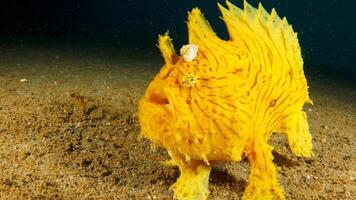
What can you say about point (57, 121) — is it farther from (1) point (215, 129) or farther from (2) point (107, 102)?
(1) point (215, 129)

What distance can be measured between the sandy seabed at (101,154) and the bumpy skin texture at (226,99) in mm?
460

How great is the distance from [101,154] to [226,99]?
1.73 meters

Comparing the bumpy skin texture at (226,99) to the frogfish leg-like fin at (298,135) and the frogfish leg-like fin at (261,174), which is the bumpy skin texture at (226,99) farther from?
the frogfish leg-like fin at (298,135)

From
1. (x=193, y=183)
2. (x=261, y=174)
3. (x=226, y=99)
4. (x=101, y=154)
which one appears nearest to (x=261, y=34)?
(x=226, y=99)

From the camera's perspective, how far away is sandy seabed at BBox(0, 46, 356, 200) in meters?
3.28

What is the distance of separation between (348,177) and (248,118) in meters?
1.94

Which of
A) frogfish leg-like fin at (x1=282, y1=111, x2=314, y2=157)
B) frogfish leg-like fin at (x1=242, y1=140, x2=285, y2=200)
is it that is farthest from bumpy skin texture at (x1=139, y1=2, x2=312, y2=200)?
frogfish leg-like fin at (x1=282, y1=111, x2=314, y2=157)

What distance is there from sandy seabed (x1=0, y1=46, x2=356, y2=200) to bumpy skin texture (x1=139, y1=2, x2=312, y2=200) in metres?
0.46

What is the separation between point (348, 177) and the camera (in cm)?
400

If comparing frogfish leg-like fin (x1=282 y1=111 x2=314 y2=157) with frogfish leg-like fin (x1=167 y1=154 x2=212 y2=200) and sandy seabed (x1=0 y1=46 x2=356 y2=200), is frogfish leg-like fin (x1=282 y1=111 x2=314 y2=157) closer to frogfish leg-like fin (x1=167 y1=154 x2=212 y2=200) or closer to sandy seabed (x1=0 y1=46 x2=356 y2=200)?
sandy seabed (x1=0 y1=46 x2=356 y2=200)

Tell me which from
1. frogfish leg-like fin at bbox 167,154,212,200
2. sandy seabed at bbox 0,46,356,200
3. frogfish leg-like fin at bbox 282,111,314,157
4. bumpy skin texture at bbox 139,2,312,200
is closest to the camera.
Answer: bumpy skin texture at bbox 139,2,312,200

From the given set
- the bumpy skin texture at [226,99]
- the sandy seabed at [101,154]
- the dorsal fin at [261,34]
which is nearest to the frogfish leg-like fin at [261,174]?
the bumpy skin texture at [226,99]

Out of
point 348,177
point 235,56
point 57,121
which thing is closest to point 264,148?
point 235,56

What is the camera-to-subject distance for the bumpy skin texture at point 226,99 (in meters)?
2.60
